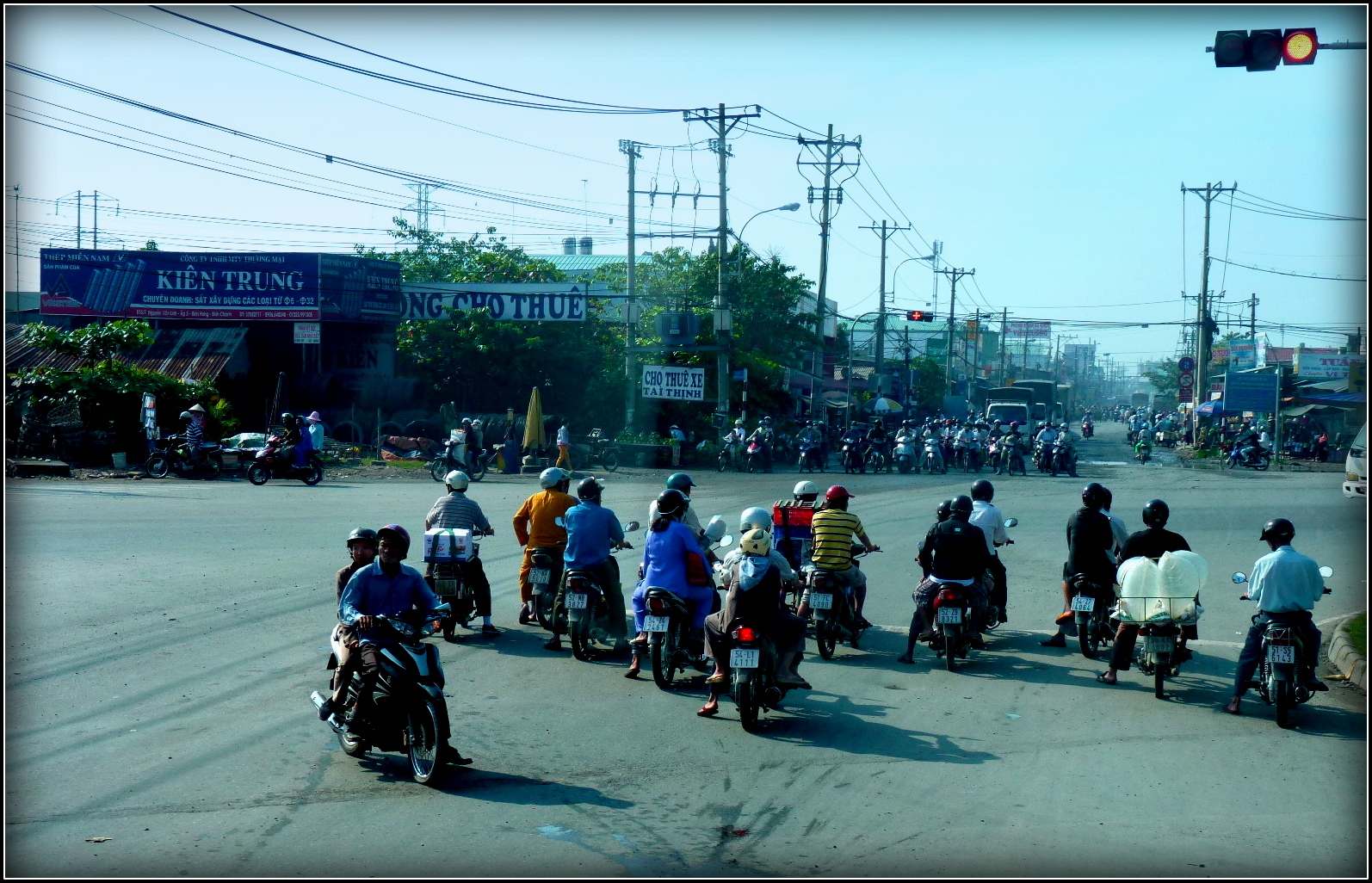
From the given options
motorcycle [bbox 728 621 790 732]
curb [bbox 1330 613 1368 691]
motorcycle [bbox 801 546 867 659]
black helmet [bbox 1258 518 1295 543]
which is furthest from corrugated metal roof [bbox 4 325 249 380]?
black helmet [bbox 1258 518 1295 543]

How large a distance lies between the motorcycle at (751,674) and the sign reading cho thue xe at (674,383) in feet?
90.5

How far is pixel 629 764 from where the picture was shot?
666cm

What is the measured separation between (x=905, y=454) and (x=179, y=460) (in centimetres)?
1980

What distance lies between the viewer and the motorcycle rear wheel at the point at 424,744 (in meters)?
6.21

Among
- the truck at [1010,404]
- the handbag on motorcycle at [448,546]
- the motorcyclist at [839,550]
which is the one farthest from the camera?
the truck at [1010,404]

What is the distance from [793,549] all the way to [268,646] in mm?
4652

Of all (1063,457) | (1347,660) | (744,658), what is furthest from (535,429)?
(744,658)

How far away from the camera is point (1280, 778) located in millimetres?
6566

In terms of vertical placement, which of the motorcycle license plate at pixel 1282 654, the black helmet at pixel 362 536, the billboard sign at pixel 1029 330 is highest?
Result: the billboard sign at pixel 1029 330

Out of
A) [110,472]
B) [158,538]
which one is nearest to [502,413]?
[110,472]

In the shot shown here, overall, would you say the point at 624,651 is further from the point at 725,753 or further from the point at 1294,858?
the point at 1294,858

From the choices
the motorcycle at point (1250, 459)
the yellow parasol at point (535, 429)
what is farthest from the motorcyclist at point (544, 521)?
the motorcycle at point (1250, 459)

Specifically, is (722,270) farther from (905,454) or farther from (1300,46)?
(1300,46)

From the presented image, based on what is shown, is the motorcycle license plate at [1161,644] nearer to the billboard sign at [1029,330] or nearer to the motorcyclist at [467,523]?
the motorcyclist at [467,523]
